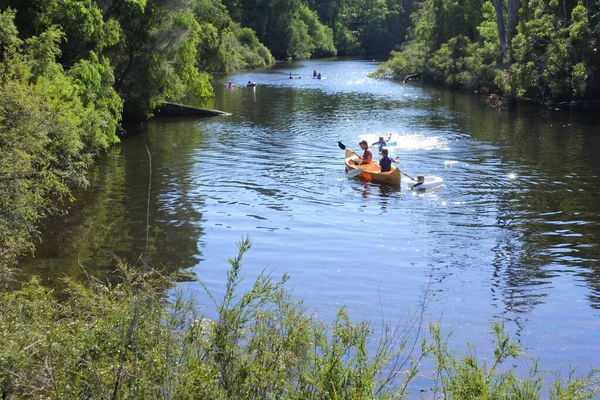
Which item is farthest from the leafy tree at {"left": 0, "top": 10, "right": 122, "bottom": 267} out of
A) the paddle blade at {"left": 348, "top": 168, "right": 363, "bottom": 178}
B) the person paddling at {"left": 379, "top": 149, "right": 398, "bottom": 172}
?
the person paddling at {"left": 379, "top": 149, "right": 398, "bottom": 172}

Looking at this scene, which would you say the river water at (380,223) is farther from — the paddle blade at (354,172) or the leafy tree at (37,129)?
the leafy tree at (37,129)

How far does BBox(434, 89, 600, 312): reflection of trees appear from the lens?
47.9 feet

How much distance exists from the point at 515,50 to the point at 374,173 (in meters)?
25.9

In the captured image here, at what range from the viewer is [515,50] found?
4484cm


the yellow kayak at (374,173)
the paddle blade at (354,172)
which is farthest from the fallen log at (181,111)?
the paddle blade at (354,172)

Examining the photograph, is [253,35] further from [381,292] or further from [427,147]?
[381,292]

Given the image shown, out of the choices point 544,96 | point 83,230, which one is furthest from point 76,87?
point 544,96

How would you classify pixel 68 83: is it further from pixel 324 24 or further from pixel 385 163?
pixel 324 24

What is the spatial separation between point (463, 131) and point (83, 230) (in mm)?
21875

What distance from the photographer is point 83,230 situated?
1684 cm

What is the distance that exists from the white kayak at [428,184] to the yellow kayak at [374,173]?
1.85 ft

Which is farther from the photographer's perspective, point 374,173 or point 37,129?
point 374,173

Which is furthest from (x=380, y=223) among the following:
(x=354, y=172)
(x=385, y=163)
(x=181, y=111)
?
(x=181, y=111)

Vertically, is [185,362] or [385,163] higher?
[185,362]
